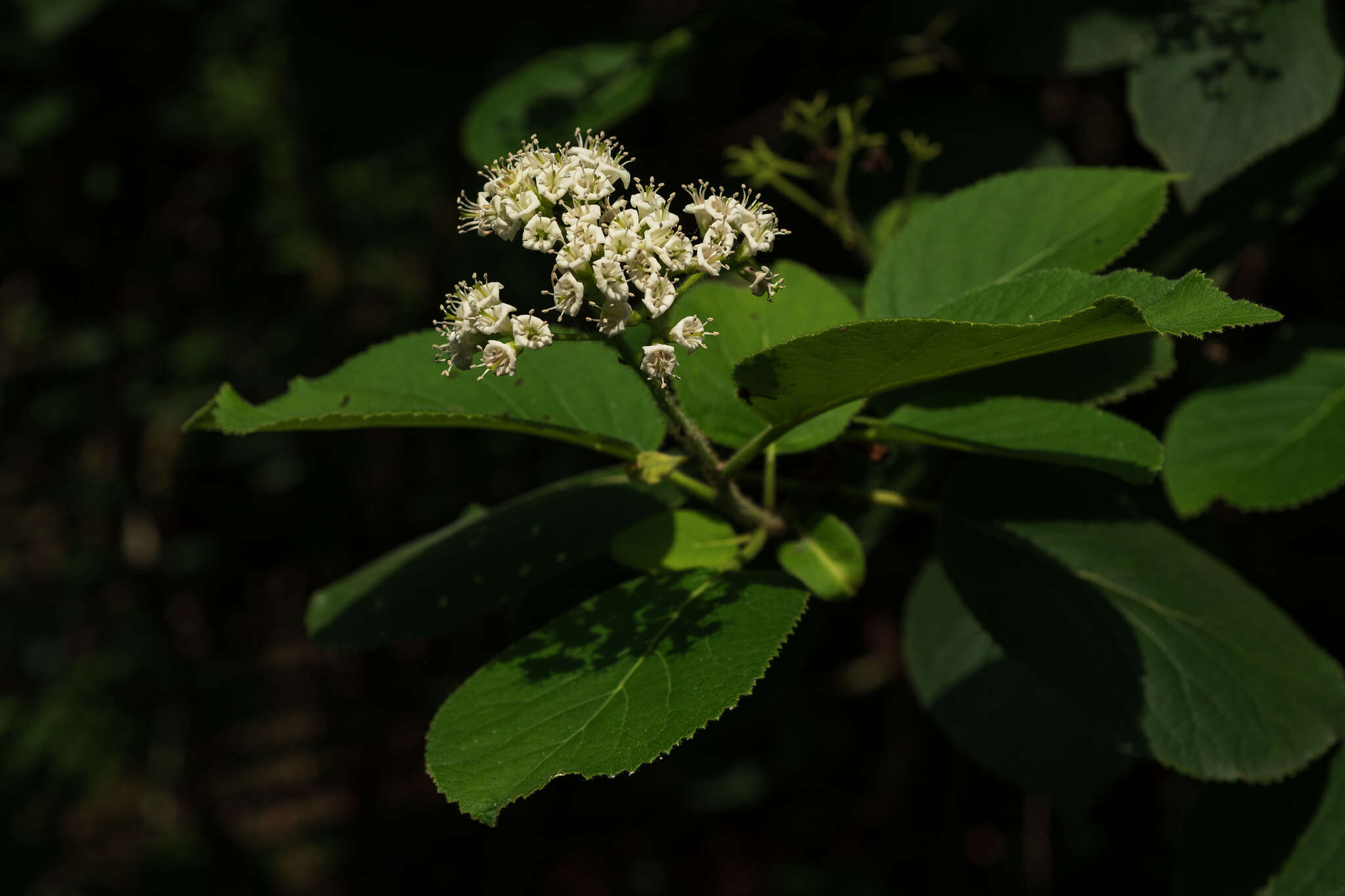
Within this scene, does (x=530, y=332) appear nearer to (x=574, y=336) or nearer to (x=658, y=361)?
(x=574, y=336)

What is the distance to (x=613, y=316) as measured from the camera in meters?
1.11

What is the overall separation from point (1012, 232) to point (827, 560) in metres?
0.60

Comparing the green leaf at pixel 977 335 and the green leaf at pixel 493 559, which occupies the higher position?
the green leaf at pixel 977 335

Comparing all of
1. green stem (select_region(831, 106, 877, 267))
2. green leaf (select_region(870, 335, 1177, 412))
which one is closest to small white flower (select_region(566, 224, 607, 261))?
green leaf (select_region(870, 335, 1177, 412))

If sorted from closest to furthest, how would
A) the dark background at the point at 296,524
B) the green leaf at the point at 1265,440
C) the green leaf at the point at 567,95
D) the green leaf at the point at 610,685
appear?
1. the green leaf at the point at 610,685
2. the green leaf at the point at 1265,440
3. the green leaf at the point at 567,95
4. the dark background at the point at 296,524

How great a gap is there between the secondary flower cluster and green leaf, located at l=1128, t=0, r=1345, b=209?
93cm

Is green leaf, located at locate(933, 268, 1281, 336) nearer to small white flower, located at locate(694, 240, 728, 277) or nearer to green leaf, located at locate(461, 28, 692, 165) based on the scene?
small white flower, located at locate(694, 240, 728, 277)

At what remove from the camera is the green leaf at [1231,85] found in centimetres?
172

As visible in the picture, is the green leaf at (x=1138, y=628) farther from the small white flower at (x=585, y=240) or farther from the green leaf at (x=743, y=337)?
the small white flower at (x=585, y=240)

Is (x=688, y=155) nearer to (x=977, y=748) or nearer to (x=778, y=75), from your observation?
(x=778, y=75)

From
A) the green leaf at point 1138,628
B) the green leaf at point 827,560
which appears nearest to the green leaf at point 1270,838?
the green leaf at point 1138,628

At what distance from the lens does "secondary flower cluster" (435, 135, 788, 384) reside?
3.66 ft

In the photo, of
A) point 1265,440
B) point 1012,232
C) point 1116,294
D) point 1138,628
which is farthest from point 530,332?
point 1265,440

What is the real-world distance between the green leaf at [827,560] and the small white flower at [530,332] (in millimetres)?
452
